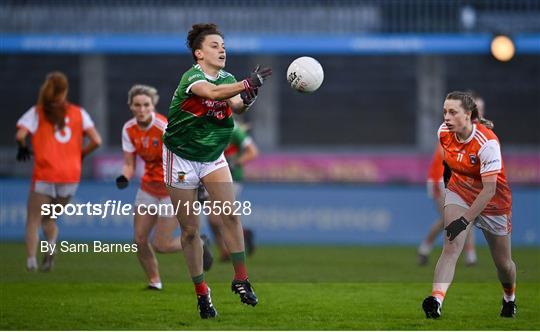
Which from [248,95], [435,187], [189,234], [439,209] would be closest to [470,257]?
[439,209]

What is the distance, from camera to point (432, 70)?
1022 inches

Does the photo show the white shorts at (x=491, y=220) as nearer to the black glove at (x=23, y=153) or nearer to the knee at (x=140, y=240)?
the knee at (x=140, y=240)

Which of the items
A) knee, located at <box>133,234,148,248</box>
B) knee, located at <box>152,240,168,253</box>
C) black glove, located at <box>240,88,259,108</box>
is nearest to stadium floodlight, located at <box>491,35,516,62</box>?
knee, located at <box>152,240,168,253</box>

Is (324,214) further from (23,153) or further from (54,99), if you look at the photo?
(54,99)

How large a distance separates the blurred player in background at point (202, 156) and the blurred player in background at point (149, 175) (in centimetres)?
195

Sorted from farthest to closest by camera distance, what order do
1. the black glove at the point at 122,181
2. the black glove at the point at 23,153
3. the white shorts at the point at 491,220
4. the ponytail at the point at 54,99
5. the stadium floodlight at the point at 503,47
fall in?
the stadium floodlight at the point at 503,47
the black glove at the point at 23,153
the ponytail at the point at 54,99
the black glove at the point at 122,181
the white shorts at the point at 491,220

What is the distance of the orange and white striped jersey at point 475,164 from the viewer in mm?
9055

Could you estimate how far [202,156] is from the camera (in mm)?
9156

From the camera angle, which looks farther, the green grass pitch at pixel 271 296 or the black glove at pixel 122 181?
the black glove at pixel 122 181

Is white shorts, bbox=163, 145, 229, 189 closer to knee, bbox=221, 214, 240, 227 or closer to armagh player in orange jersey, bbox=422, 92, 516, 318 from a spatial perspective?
knee, bbox=221, 214, 240, 227

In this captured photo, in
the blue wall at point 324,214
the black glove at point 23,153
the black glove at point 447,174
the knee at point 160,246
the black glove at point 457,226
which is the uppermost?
the black glove at point 447,174

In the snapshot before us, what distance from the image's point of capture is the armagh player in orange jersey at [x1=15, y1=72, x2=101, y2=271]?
13188 millimetres

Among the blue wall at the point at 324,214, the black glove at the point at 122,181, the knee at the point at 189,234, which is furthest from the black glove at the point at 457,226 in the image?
the blue wall at the point at 324,214

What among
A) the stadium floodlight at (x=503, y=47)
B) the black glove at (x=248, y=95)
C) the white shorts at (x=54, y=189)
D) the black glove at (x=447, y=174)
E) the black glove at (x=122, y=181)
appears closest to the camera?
the black glove at (x=248, y=95)
